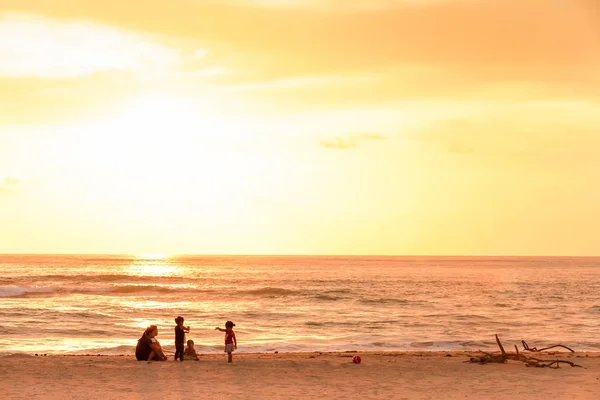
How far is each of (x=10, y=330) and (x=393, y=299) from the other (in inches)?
1228

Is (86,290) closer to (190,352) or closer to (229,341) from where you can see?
(190,352)

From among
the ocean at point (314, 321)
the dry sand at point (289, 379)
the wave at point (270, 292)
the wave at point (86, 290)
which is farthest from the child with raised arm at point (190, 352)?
the wave at point (86, 290)

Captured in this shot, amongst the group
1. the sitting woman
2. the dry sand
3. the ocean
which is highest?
the sitting woman

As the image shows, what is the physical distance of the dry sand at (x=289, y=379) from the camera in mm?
16172

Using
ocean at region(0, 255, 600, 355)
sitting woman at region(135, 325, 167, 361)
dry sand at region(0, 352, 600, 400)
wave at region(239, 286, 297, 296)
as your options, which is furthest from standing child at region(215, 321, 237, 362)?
wave at region(239, 286, 297, 296)

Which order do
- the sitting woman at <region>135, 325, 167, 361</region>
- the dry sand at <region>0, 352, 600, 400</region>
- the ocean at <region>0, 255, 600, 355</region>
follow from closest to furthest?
the dry sand at <region>0, 352, 600, 400</region>, the sitting woman at <region>135, 325, 167, 361</region>, the ocean at <region>0, 255, 600, 355</region>

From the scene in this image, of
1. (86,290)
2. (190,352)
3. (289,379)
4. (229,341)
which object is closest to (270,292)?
(86,290)

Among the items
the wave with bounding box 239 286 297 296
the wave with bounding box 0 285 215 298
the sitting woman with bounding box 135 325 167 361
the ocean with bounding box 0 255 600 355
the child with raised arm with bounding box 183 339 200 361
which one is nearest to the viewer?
the sitting woman with bounding box 135 325 167 361

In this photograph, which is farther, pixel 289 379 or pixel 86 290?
pixel 86 290

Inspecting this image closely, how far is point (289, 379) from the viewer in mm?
18391

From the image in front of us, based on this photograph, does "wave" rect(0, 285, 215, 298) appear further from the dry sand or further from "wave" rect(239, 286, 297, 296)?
the dry sand

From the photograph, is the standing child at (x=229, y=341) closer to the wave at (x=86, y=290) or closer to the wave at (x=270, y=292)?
the wave at (x=270, y=292)

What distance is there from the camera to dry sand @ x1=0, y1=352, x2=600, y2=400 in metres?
16.2

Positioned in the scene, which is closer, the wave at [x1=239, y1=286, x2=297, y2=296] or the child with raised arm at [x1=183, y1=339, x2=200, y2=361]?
the child with raised arm at [x1=183, y1=339, x2=200, y2=361]
